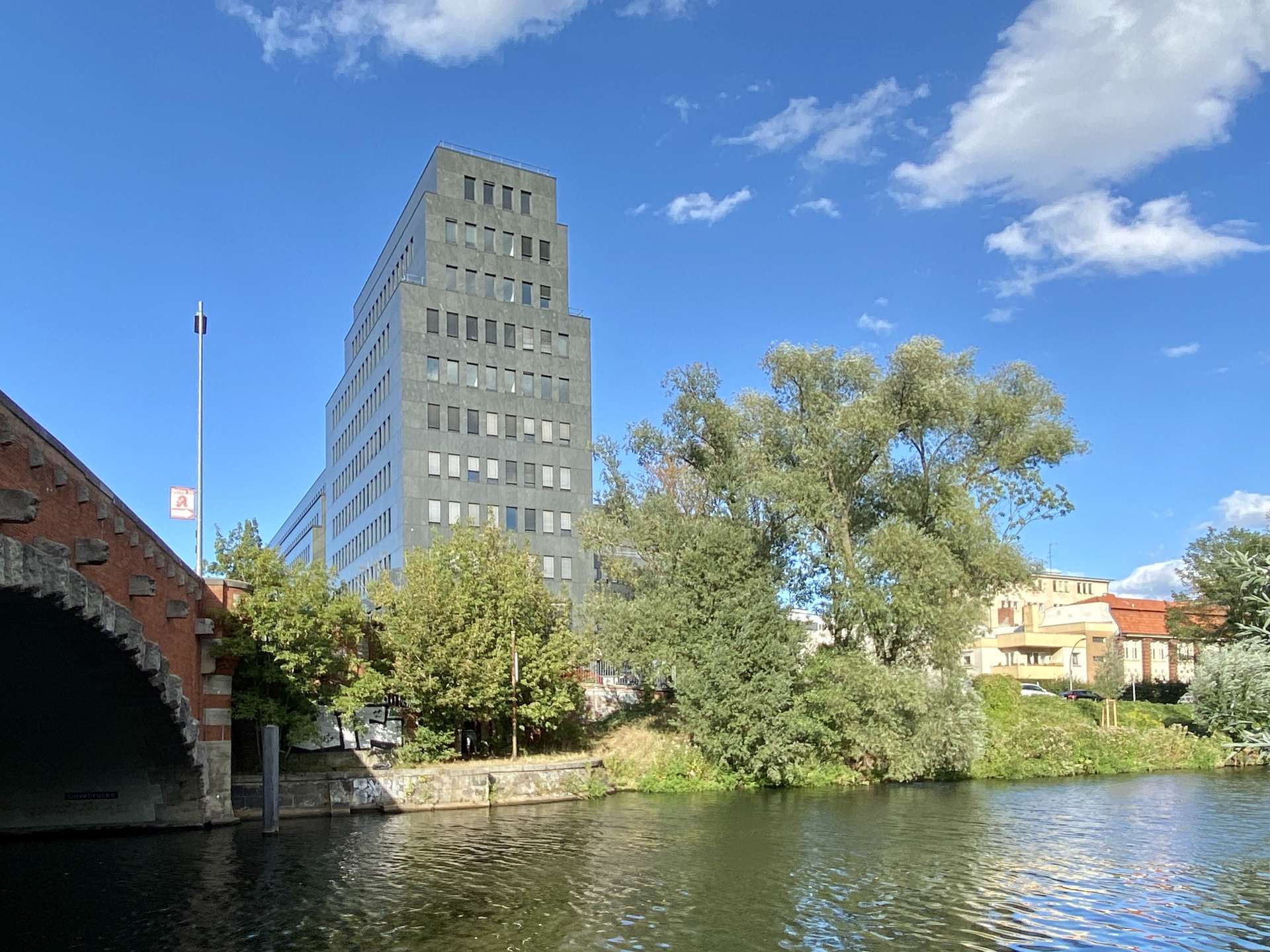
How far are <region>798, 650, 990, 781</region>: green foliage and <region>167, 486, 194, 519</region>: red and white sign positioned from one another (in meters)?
22.9

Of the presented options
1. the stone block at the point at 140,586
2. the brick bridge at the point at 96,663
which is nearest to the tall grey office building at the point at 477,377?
the brick bridge at the point at 96,663

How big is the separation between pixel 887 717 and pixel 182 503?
26284mm

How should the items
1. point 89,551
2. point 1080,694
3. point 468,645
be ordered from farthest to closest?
1. point 1080,694
2. point 468,645
3. point 89,551

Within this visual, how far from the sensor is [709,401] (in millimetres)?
47688

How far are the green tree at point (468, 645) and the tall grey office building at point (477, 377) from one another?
30.4 metres

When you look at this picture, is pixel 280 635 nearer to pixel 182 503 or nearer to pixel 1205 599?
pixel 182 503

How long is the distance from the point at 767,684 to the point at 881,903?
68.4ft

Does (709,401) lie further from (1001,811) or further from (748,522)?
(1001,811)

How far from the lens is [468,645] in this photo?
125 ft

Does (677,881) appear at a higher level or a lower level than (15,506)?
lower

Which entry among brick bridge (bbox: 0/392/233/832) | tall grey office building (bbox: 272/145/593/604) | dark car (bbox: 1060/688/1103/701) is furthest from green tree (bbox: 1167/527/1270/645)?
brick bridge (bbox: 0/392/233/832)

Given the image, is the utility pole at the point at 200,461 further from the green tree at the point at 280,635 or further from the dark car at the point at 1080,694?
the dark car at the point at 1080,694

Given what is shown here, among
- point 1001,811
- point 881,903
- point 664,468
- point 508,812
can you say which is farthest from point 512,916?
point 664,468

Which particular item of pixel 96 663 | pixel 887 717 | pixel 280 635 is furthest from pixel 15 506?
pixel 887 717
